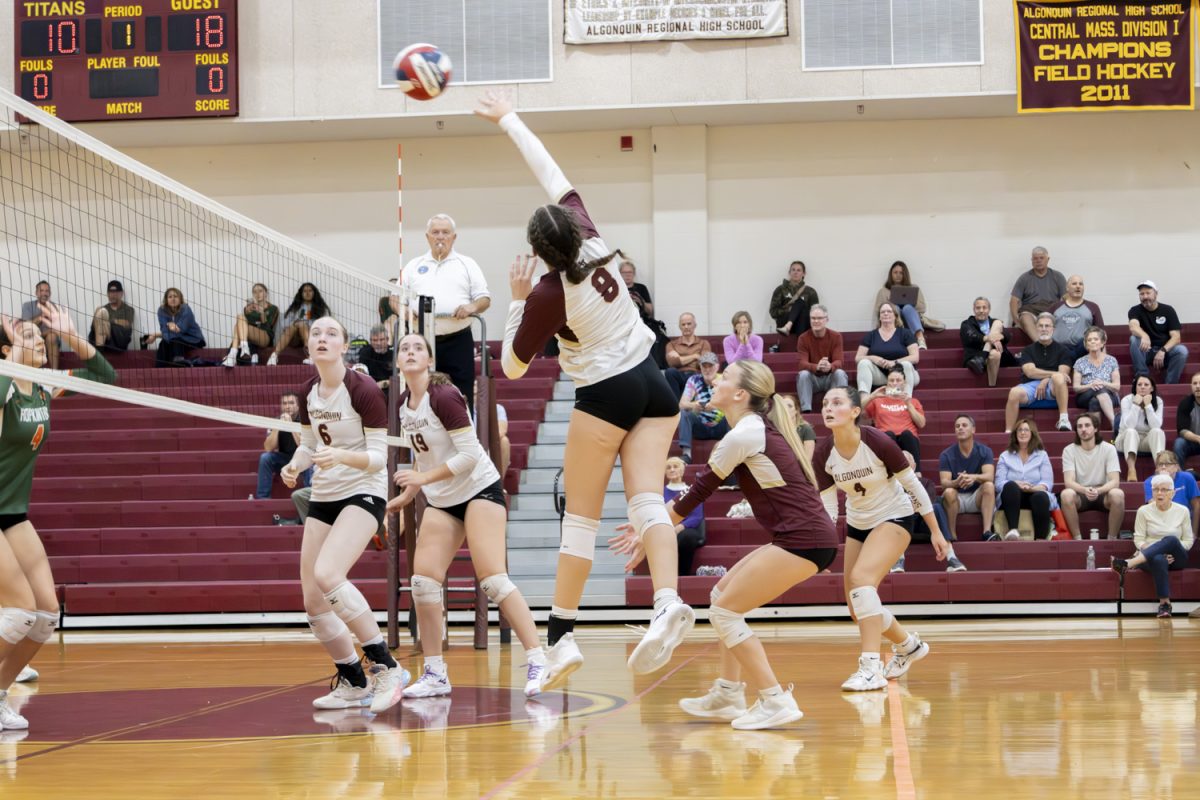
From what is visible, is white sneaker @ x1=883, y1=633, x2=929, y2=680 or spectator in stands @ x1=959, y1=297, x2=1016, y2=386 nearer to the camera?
white sneaker @ x1=883, y1=633, x2=929, y2=680

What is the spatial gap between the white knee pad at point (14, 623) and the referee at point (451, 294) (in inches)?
151

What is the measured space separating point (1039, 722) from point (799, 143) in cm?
1394

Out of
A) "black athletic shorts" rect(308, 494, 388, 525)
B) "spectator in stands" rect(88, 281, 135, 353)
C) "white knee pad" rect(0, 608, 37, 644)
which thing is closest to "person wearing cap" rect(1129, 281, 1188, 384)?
"black athletic shorts" rect(308, 494, 388, 525)

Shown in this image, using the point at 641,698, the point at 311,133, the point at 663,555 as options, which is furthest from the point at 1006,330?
the point at 663,555

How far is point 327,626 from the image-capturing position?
686 cm

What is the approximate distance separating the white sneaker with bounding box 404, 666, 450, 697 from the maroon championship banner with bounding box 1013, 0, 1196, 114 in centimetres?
1258

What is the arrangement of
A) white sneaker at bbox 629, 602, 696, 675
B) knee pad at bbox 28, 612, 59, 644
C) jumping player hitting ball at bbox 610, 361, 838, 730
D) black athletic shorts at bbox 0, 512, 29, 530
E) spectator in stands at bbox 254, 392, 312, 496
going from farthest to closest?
spectator in stands at bbox 254, 392, 312, 496 < knee pad at bbox 28, 612, 59, 644 < black athletic shorts at bbox 0, 512, 29, 530 < jumping player hitting ball at bbox 610, 361, 838, 730 < white sneaker at bbox 629, 602, 696, 675

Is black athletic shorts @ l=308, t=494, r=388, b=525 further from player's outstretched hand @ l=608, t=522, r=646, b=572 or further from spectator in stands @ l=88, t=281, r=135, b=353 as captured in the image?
spectator in stands @ l=88, t=281, r=135, b=353

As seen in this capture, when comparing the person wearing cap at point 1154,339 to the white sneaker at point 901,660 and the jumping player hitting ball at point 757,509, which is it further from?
the jumping player hitting ball at point 757,509

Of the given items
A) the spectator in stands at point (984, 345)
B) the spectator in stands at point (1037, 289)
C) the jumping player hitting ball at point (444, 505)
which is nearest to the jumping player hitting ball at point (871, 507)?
the jumping player hitting ball at point (444, 505)

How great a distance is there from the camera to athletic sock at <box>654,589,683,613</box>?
5.59 meters

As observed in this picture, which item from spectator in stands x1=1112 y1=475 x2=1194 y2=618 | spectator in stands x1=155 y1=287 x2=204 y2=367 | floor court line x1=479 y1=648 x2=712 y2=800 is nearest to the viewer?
floor court line x1=479 y1=648 x2=712 y2=800

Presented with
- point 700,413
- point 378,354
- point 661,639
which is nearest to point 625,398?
point 661,639

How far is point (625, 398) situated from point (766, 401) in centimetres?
111
